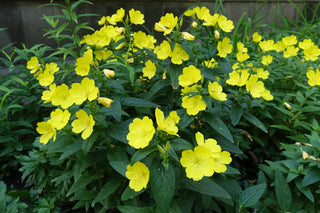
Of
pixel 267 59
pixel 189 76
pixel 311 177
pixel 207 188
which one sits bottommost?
pixel 311 177

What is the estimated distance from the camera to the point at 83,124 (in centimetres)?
111

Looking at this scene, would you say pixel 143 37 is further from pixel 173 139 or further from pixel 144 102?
pixel 173 139

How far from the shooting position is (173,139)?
3.45ft

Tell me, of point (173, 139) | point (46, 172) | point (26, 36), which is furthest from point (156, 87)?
point (26, 36)

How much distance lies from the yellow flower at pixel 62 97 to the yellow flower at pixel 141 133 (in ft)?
1.21

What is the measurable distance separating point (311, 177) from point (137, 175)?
1051 millimetres

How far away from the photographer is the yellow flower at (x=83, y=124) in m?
1.06

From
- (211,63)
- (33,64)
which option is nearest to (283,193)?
(211,63)

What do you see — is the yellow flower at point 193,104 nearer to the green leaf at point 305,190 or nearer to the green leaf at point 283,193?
the green leaf at point 283,193

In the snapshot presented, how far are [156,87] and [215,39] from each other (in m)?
0.46

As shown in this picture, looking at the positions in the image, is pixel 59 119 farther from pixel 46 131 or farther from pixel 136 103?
pixel 136 103

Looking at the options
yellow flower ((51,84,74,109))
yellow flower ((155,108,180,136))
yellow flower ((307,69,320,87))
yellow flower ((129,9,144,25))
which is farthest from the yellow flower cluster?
yellow flower ((307,69,320,87))

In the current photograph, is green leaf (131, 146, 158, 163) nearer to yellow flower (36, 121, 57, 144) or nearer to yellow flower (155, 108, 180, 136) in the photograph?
yellow flower (155, 108, 180, 136)

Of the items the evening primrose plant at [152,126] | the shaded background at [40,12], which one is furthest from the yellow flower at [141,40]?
the shaded background at [40,12]
